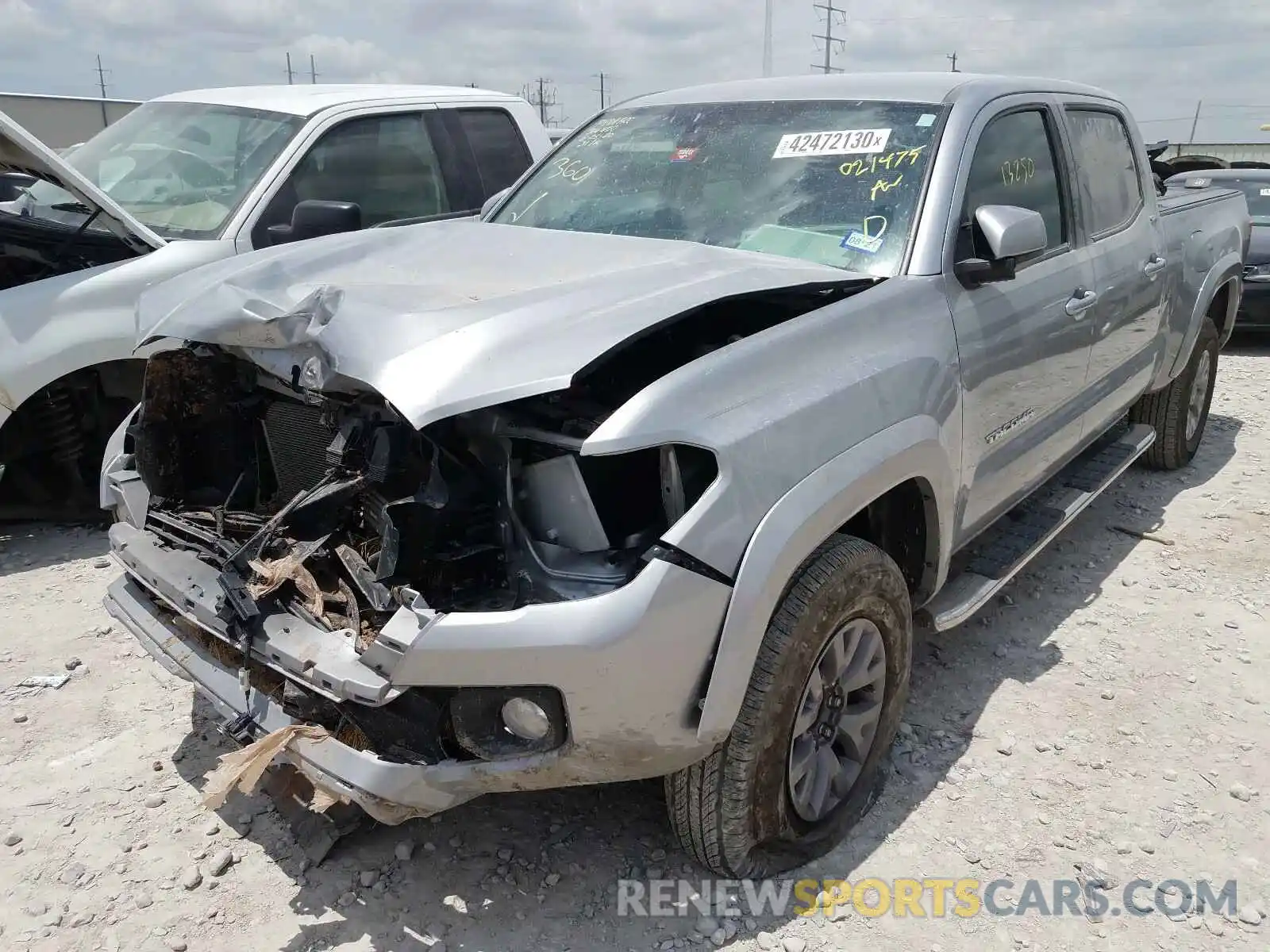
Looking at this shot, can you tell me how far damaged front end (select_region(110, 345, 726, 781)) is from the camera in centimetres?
209

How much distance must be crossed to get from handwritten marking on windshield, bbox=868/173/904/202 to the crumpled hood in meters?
0.34

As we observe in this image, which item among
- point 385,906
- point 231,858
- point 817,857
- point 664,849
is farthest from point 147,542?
point 817,857

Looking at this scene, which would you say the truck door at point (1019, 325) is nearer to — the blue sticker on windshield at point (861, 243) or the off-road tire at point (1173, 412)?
the blue sticker on windshield at point (861, 243)

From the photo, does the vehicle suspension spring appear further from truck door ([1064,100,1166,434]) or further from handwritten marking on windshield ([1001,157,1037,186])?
truck door ([1064,100,1166,434])

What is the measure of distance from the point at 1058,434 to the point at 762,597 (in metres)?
2.07

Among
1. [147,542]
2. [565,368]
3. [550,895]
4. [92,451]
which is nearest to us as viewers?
[565,368]

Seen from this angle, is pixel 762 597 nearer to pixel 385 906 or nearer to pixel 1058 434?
pixel 385 906

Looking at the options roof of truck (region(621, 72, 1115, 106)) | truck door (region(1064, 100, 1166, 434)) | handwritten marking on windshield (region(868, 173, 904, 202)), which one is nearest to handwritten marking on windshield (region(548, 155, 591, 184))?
roof of truck (region(621, 72, 1115, 106))

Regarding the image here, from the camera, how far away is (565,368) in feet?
6.77

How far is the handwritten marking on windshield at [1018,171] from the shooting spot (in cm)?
337

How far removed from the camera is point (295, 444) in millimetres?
2697

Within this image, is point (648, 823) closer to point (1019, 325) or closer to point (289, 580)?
point (289, 580)

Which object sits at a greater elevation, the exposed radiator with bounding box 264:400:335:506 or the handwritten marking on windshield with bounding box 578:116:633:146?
the handwritten marking on windshield with bounding box 578:116:633:146

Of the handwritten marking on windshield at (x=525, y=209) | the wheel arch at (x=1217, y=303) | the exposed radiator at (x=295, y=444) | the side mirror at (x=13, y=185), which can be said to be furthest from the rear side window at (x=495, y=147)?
the wheel arch at (x=1217, y=303)
